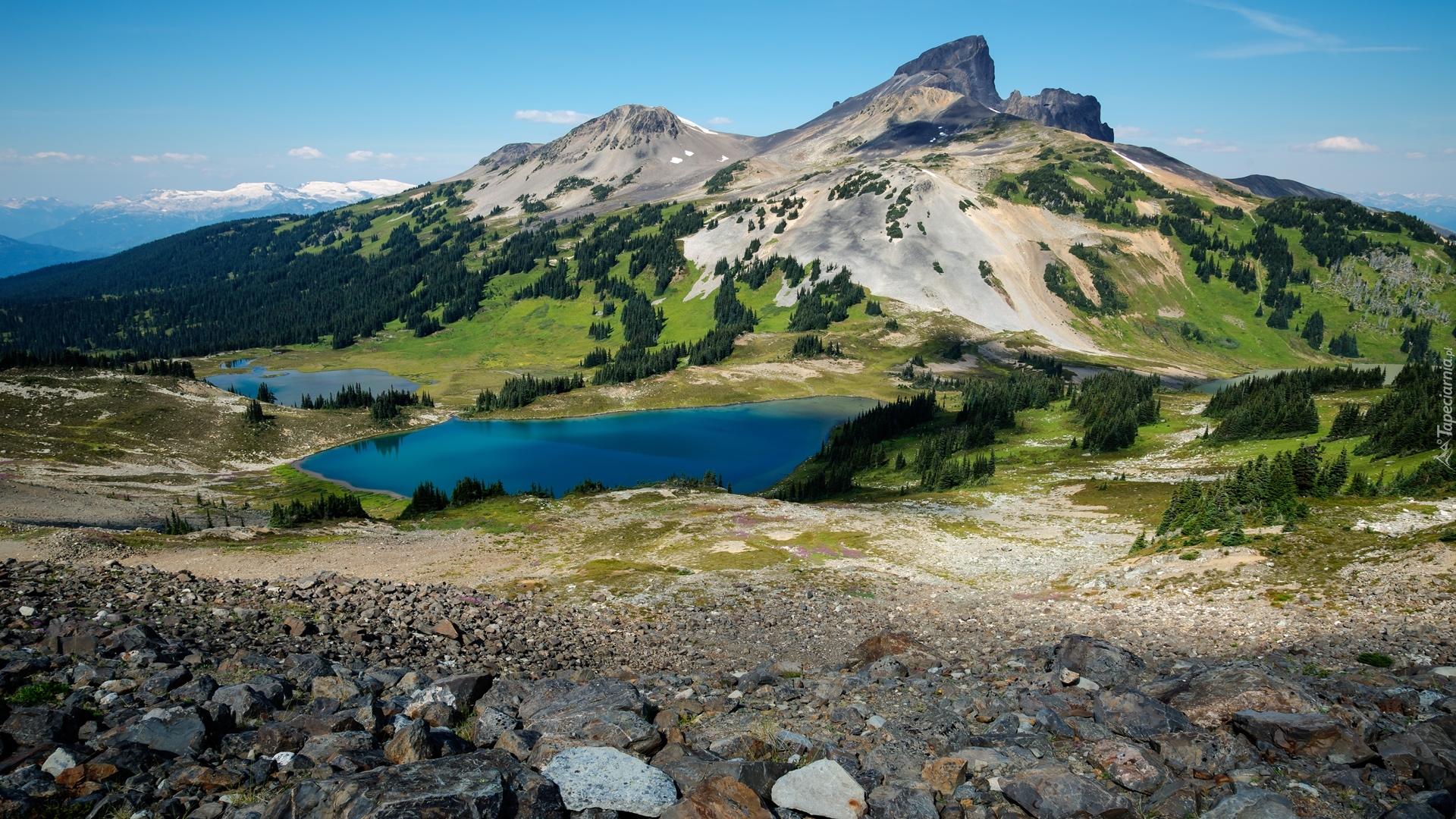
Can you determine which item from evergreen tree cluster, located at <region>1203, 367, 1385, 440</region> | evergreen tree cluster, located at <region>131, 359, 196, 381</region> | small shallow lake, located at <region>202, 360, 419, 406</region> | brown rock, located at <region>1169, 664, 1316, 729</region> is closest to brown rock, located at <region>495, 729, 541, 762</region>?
brown rock, located at <region>1169, 664, 1316, 729</region>

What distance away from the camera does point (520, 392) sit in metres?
152

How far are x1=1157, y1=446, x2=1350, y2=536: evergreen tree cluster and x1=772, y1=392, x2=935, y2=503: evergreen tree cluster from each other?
42741 millimetres

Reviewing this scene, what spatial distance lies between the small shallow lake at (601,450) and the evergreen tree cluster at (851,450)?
217 inches

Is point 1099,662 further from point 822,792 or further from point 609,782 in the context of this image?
point 609,782

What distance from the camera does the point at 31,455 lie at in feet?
269

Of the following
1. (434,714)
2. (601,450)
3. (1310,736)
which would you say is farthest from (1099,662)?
(601,450)

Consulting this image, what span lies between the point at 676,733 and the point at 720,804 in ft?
11.7

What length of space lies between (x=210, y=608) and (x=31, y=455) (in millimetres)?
90987

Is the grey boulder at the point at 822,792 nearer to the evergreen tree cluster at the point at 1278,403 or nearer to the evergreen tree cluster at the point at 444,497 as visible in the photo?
the evergreen tree cluster at the point at 444,497

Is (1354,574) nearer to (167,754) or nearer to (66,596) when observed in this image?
(167,754)

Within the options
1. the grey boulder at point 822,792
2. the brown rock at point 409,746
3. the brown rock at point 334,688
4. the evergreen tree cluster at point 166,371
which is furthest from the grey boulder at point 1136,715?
the evergreen tree cluster at point 166,371

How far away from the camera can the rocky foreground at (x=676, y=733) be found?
33.9 ft

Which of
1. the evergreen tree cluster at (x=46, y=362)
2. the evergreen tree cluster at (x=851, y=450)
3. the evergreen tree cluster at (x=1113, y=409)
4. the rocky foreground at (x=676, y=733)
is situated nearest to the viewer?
the rocky foreground at (x=676, y=733)

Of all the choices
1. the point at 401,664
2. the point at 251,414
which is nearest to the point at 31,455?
the point at 251,414
